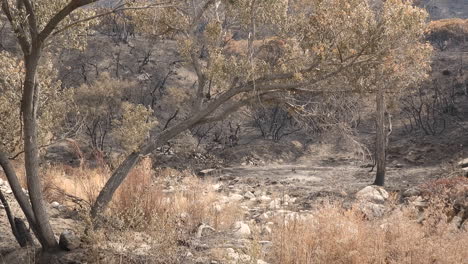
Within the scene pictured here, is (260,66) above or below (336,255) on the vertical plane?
above

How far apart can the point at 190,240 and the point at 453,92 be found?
71.8 feet

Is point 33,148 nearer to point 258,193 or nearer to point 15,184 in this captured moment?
point 15,184

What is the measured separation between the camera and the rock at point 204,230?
238 inches

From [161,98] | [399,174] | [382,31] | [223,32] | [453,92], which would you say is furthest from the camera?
[161,98]

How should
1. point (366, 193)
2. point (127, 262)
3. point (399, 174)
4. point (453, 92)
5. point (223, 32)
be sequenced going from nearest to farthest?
point (127, 262) < point (223, 32) < point (366, 193) < point (399, 174) < point (453, 92)

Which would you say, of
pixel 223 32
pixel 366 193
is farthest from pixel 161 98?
pixel 223 32

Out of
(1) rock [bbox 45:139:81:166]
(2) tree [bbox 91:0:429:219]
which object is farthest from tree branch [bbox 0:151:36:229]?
(1) rock [bbox 45:139:81:166]

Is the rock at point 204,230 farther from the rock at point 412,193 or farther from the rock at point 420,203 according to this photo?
the rock at point 412,193

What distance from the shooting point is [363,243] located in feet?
15.2

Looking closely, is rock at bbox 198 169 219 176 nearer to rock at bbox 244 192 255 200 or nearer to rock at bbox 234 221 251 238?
rock at bbox 244 192 255 200

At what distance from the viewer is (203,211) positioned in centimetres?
702

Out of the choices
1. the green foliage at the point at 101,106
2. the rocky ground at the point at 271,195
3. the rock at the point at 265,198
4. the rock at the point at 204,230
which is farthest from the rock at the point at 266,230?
the green foliage at the point at 101,106

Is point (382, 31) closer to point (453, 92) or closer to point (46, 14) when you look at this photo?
point (46, 14)

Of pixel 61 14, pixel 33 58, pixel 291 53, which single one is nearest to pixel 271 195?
pixel 291 53
